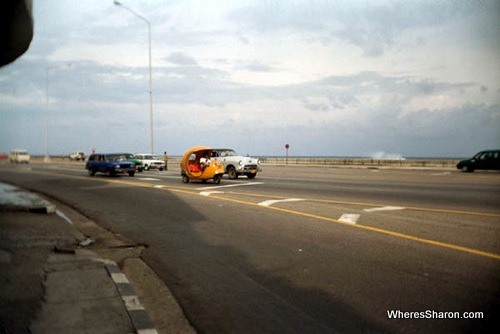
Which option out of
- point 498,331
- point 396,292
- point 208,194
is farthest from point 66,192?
point 498,331

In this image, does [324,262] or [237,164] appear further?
[237,164]

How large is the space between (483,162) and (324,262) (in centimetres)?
3458

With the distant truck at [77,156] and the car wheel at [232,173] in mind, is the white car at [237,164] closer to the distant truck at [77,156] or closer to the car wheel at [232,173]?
the car wheel at [232,173]

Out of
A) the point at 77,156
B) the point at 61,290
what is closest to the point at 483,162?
the point at 61,290

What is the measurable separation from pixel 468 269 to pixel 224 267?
345cm

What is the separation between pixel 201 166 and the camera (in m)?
22.4

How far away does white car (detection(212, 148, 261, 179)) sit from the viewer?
83.4 ft

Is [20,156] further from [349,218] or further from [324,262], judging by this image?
[324,262]

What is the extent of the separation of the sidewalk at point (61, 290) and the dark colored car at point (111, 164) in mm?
21646

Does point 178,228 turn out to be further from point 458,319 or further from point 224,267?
point 458,319

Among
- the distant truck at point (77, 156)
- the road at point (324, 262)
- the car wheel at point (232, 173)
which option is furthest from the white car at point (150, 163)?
the distant truck at point (77, 156)

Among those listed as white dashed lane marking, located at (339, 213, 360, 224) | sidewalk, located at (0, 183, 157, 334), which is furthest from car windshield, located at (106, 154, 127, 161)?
white dashed lane marking, located at (339, 213, 360, 224)

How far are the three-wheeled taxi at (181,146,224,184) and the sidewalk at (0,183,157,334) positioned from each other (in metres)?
13.9

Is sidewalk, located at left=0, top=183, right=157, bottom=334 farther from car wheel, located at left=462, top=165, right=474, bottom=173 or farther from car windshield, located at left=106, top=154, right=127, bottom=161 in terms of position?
car wheel, located at left=462, top=165, right=474, bottom=173
